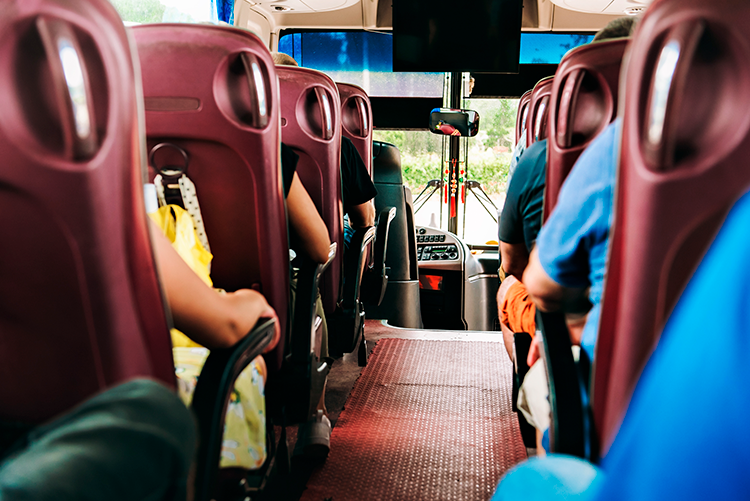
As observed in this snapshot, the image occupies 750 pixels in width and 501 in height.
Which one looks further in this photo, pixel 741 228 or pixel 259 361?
pixel 259 361

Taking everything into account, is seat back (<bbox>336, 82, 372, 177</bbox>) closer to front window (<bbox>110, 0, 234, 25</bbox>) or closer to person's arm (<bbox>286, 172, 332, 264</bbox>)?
front window (<bbox>110, 0, 234, 25</bbox>)

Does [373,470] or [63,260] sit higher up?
[63,260]

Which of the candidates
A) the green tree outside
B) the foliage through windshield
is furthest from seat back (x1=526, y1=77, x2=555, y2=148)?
the green tree outside

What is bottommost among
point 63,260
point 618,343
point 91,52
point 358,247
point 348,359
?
point 348,359

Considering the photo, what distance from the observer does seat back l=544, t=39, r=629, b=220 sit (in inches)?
46.6

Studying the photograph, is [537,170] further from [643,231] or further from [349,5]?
[349,5]

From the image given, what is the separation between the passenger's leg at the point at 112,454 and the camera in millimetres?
385

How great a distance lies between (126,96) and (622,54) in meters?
1.05

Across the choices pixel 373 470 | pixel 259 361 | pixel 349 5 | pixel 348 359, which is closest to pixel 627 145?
pixel 259 361

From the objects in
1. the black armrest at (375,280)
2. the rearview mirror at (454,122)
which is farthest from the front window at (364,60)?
the black armrest at (375,280)

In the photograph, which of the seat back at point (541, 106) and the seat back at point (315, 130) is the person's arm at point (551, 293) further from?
the seat back at point (315, 130)

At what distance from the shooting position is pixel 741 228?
0.25m

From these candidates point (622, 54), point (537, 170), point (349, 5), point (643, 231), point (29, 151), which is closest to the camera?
point (29, 151)

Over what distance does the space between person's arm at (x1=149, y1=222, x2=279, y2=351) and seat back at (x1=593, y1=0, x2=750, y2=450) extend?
0.66m
